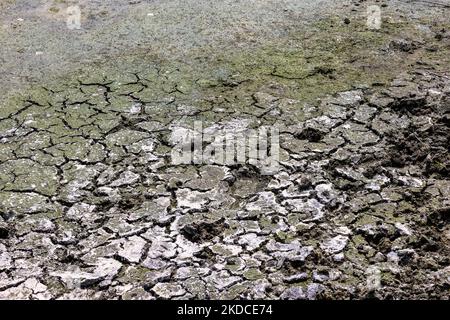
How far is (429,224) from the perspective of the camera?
111 inches

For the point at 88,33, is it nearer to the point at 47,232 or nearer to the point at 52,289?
the point at 47,232

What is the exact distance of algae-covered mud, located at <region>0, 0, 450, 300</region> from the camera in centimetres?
262

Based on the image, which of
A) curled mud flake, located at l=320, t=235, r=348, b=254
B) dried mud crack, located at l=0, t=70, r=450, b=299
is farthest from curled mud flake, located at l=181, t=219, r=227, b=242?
curled mud flake, located at l=320, t=235, r=348, b=254

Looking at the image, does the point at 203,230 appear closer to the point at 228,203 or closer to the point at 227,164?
the point at 228,203

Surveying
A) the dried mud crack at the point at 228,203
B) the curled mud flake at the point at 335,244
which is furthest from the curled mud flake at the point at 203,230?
the curled mud flake at the point at 335,244

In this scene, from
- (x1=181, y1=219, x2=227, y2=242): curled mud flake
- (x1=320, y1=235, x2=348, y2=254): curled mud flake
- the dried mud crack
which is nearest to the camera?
the dried mud crack

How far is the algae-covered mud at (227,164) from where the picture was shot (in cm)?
262

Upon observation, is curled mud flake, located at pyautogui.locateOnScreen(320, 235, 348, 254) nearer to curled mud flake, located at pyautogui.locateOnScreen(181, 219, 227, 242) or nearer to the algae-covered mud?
the algae-covered mud

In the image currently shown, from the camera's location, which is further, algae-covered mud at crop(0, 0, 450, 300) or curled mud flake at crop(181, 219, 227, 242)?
curled mud flake at crop(181, 219, 227, 242)

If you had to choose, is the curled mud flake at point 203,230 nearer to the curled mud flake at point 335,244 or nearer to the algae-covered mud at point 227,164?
the algae-covered mud at point 227,164

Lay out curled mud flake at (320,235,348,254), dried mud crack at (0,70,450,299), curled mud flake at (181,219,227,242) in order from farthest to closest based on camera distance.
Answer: curled mud flake at (181,219,227,242) < curled mud flake at (320,235,348,254) < dried mud crack at (0,70,450,299)

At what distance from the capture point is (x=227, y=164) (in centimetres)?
328

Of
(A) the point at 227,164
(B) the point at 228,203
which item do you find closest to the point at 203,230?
(B) the point at 228,203

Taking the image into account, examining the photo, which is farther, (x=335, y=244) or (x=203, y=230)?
(x=203, y=230)
